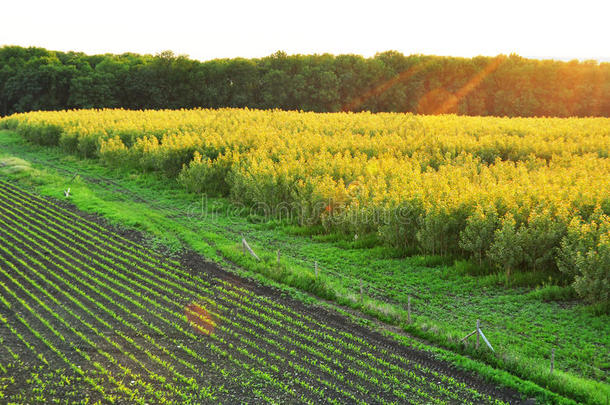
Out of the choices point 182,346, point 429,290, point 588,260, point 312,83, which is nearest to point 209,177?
point 429,290

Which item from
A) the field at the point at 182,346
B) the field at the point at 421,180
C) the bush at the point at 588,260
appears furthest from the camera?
the field at the point at 421,180

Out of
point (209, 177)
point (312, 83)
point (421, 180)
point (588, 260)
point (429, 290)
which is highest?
point (312, 83)

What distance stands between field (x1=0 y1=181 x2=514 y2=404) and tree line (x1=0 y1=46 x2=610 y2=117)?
3452 inches

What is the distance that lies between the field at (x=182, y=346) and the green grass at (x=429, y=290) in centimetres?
147

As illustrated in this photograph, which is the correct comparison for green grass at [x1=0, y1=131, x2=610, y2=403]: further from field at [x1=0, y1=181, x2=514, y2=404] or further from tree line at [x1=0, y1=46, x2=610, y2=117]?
tree line at [x1=0, y1=46, x2=610, y2=117]

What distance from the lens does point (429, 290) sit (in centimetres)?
2236

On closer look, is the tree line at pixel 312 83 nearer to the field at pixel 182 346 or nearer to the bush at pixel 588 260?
the field at pixel 182 346

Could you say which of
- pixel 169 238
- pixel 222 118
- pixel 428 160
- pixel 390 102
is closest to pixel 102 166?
pixel 222 118

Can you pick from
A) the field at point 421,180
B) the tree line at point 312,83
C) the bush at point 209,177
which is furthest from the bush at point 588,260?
the tree line at point 312,83

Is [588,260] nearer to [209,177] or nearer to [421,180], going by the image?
[421,180]

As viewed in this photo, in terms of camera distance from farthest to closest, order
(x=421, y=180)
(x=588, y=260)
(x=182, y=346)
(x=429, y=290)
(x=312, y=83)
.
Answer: (x=312, y=83) → (x=421, y=180) → (x=429, y=290) → (x=588, y=260) → (x=182, y=346)

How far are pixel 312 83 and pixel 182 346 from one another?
97.0 m

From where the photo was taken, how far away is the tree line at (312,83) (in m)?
107

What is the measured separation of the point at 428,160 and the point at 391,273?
1790 centimetres
